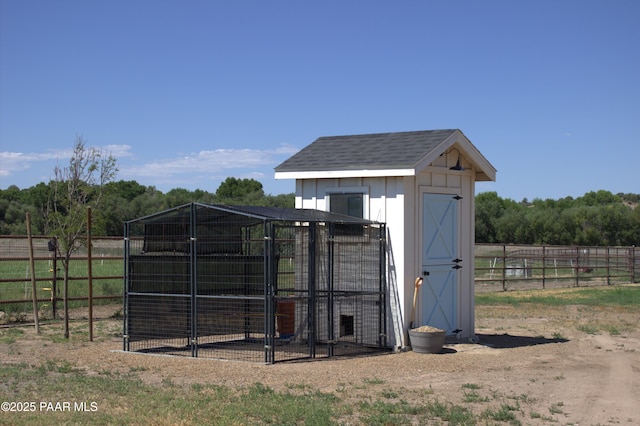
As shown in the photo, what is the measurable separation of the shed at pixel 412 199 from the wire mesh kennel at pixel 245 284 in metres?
0.38

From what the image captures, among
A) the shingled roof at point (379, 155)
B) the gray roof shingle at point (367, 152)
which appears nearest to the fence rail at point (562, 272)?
the shingled roof at point (379, 155)

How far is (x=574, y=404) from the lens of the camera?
8.74 metres

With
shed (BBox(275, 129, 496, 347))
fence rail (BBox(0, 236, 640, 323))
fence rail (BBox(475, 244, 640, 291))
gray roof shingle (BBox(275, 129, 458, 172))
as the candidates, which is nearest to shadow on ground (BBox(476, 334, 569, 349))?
shed (BBox(275, 129, 496, 347))

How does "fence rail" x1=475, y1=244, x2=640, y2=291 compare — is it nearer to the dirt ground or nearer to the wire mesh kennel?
the dirt ground

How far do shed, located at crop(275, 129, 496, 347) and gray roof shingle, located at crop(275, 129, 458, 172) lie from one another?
0.06 ft

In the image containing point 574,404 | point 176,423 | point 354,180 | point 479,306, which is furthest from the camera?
point 479,306

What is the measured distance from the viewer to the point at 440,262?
45.4 feet

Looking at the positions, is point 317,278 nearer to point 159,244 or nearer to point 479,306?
point 159,244

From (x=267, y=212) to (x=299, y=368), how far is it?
8.03 ft

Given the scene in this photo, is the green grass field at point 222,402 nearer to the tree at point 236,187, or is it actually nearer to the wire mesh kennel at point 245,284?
the wire mesh kennel at point 245,284

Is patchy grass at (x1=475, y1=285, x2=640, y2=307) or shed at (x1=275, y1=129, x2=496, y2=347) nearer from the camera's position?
shed at (x1=275, y1=129, x2=496, y2=347)

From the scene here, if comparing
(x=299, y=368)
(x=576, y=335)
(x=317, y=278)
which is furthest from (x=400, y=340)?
(x=576, y=335)

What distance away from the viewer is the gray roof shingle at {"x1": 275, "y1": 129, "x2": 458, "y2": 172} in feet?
43.0

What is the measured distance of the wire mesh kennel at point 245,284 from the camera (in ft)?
39.9
